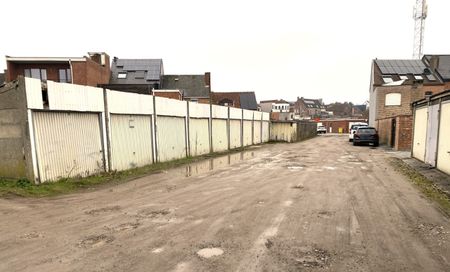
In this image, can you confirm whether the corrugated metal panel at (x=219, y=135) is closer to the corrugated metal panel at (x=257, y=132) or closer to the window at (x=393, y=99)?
the corrugated metal panel at (x=257, y=132)

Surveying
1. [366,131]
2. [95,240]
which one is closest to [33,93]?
[95,240]

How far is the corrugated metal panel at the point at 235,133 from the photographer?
78.4 ft

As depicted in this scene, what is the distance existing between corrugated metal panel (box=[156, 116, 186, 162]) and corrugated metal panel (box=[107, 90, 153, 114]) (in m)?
1.12

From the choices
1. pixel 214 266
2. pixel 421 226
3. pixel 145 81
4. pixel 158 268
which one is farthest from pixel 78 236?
pixel 145 81

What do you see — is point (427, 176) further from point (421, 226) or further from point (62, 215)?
point (62, 215)

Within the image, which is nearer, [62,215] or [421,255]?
[421,255]

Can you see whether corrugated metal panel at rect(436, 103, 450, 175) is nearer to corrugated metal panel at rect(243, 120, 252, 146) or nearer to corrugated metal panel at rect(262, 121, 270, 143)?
corrugated metal panel at rect(243, 120, 252, 146)

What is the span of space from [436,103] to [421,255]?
1004 cm

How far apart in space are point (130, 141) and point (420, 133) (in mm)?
14050

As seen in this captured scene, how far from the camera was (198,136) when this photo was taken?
1850cm

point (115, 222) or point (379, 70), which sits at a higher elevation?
point (379, 70)

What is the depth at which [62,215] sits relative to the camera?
600cm

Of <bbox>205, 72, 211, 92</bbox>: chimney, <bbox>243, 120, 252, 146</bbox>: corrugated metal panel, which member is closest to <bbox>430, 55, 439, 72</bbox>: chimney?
<bbox>243, 120, 252, 146</bbox>: corrugated metal panel

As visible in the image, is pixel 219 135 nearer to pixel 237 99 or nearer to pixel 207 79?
pixel 207 79
